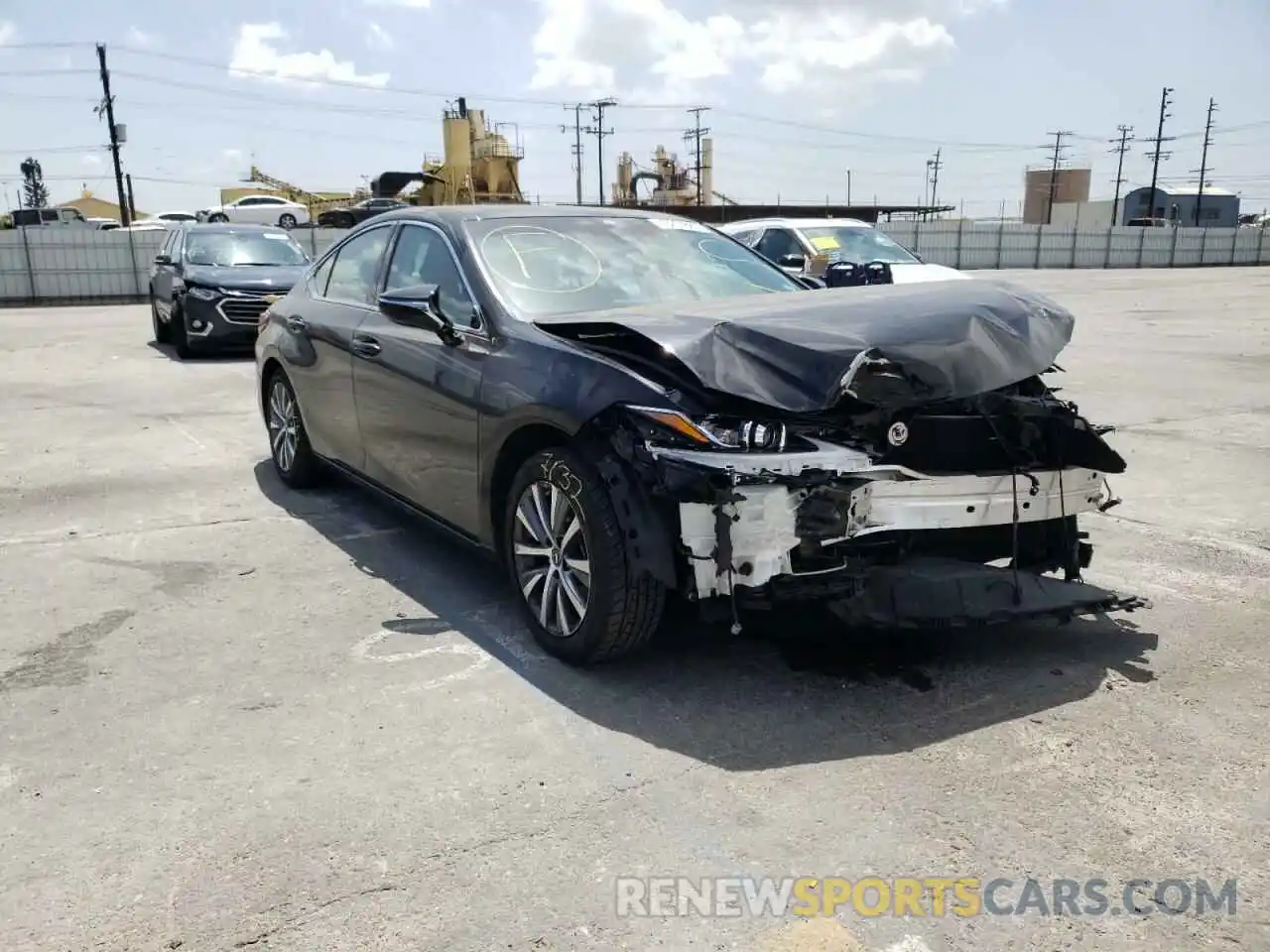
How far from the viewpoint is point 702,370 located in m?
3.34

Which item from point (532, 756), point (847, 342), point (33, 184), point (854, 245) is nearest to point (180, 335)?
point (854, 245)

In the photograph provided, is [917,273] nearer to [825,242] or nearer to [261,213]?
[825,242]

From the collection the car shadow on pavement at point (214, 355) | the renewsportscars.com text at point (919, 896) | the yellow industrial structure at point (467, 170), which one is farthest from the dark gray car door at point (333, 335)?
the yellow industrial structure at point (467, 170)

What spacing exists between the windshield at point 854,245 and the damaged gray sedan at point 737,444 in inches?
337

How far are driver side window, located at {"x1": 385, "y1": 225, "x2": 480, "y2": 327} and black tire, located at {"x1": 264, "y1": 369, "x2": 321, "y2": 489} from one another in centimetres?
143

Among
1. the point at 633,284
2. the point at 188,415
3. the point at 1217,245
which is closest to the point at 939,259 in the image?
the point at 1217,245

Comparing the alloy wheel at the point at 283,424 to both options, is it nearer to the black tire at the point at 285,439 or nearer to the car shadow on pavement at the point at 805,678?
the black tire at the point at 285,439

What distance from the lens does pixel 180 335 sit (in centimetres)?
1364

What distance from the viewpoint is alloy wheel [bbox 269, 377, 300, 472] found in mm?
6219

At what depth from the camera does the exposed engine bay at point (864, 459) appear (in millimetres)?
3197

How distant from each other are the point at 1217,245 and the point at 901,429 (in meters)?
57.5

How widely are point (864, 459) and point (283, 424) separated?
4.34m

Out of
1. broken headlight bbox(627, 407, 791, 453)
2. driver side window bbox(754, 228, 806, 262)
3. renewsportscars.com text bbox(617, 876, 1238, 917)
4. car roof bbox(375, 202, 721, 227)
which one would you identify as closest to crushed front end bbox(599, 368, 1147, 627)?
broken headlight bbox(627, 407, 791, 453)

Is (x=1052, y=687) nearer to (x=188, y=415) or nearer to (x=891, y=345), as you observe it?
(x=891, y=345)
